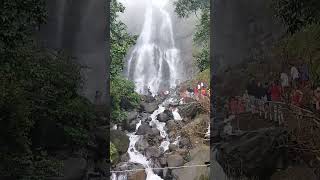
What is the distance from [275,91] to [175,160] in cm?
202

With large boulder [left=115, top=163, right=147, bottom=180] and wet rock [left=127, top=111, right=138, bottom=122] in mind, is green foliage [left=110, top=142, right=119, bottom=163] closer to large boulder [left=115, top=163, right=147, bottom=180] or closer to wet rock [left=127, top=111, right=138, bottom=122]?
large boulder [left=115, top=163, right=147, bottom=180]

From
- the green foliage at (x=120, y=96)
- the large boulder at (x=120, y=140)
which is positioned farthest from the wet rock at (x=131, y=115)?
the large boulder at (x=120, y=140)

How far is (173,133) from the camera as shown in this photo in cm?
701

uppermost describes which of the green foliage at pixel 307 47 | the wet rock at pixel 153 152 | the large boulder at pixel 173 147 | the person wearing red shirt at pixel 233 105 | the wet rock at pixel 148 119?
the green foliage at pixel 307 47

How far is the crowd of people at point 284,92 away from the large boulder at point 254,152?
376 mm

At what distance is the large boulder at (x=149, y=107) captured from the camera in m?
6.84

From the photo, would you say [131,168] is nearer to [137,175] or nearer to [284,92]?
[137,175]

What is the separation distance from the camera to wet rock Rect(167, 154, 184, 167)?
6.88 metres

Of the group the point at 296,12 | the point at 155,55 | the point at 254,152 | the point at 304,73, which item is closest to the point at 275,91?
the point at 304,73

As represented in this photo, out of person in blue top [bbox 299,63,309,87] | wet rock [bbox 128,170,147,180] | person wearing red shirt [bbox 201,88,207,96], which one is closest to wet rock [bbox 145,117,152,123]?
wet rock [bbox 128,170,147,180]

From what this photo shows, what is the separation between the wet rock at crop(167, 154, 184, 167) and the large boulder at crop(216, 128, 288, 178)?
67 centimetres

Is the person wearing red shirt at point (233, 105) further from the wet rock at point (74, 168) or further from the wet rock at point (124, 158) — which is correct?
the wet rock at point (74, 168)

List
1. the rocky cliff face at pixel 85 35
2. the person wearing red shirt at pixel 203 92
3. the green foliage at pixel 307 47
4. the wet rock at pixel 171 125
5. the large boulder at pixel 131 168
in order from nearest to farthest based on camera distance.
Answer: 1. the green foliage at pixel 307 47
2. the rocky cliff face at pixel 85 35
3. the large boulder at pixel 131 168
4. the person wearing red shirt at pixel 203 92
5. the wet rock at pixel 171 125

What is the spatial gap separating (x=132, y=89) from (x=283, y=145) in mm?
2445
